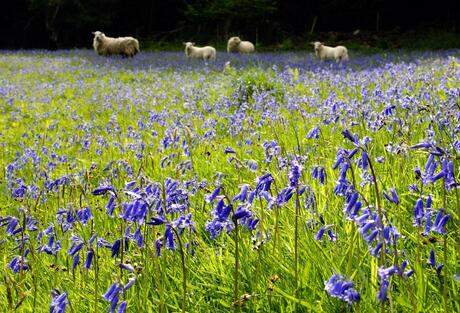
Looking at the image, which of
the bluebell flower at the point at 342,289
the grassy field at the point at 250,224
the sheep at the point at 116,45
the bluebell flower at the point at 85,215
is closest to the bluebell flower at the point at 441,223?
the grassy field at the point at 250,224

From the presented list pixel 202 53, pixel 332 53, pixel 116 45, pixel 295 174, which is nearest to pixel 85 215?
pixel 295 174

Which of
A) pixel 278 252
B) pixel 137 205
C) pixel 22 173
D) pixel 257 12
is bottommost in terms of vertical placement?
pixel 22 173

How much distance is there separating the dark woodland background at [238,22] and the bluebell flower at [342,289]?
24.9 meters

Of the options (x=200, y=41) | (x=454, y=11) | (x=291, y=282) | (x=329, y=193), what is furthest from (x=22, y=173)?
(x=454, y=11)

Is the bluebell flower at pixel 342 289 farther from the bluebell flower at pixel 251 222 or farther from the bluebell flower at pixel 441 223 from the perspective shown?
the bluebell flower at pixel 251 222

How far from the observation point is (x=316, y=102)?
22.7 ft

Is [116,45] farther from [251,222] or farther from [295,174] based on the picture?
[295,174]

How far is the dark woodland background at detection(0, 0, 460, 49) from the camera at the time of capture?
29797 mm

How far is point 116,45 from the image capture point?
2458cm

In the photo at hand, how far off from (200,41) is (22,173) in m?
28.6

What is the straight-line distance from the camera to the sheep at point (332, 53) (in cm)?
1750

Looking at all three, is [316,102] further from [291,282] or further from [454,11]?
[454,11]

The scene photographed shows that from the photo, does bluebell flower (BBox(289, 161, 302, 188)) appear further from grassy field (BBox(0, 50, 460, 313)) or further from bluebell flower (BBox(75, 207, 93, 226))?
bluebell flower (BBox(75, 207, 93, 226))

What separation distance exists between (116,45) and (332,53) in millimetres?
11496
